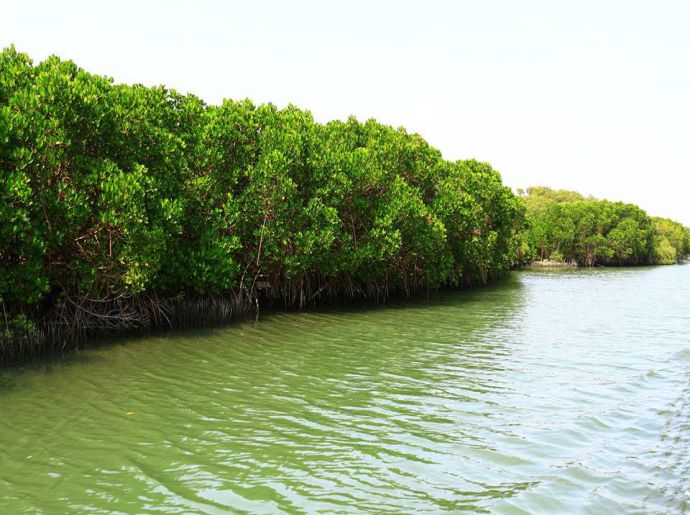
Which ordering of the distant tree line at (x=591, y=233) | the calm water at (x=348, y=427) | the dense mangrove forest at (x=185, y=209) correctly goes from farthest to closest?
the distant tree line at (x=591, y=233) → the dense mangrove forest at (x=185, y=209) → the calm water at (x=348, y=427)

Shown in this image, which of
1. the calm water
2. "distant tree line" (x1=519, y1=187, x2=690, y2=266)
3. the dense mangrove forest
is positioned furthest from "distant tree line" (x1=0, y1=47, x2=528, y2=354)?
"distant tree line" (x1=519, y1=187, x2=690, y2=266)

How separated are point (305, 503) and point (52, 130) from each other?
8.97 metres

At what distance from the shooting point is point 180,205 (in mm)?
12969

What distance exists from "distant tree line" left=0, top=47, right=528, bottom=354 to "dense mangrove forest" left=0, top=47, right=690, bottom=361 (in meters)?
0.04

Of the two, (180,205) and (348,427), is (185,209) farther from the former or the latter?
(348,427)

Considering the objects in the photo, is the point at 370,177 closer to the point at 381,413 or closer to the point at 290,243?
the point at 290,243

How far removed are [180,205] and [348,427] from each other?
7.78m

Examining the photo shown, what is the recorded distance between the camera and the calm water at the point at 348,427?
520cm

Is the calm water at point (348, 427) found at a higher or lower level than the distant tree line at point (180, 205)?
lower

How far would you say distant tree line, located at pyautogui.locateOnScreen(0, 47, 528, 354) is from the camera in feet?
35.3

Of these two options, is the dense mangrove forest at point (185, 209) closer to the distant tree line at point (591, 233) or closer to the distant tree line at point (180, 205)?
the distant tree line at point (180, 205)

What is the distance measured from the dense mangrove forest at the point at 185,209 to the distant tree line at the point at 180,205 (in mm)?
40

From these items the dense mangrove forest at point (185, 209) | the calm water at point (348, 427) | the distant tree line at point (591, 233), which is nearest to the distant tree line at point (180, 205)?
the dense mangrove forest at point (185, 209)

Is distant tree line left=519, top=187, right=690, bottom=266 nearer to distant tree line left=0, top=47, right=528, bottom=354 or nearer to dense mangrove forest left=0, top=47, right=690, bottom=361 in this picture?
dense mangrove forest left=0, top=47, right=690, bottom=361
